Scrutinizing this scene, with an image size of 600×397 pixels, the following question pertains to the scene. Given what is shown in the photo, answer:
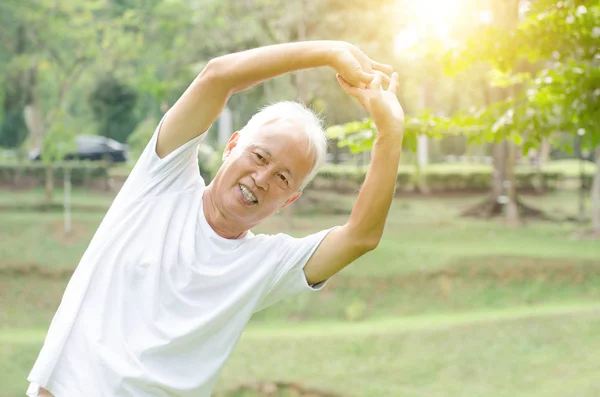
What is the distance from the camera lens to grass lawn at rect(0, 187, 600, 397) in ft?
27.5

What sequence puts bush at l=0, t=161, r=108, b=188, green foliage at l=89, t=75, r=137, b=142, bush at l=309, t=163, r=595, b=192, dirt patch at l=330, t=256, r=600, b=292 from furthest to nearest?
green foliage at l=89, t=75, r=137, b=142
bush at l=309, t=163, r=595, b=192
bush at l=0, t=161, r=108, b=188
dirt patch at l=330, t=256, r=600, b=292

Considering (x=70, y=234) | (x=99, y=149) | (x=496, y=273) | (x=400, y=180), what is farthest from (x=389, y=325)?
(x=99, y=149)

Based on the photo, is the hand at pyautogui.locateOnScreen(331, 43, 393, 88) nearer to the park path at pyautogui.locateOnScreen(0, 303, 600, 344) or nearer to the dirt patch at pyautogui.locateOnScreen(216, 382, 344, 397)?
the dirt patch at pyautogui.locateOnScreen(216, 382, 344, 397)

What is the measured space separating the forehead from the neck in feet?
0.50

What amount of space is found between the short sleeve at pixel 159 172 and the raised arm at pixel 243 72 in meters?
0.02

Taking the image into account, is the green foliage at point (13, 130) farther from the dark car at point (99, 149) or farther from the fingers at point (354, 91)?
the fingers at point (354, 91)

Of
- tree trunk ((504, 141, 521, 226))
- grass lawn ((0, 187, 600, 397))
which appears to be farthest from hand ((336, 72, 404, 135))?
tree trunk ((504, 141, 521, 226))

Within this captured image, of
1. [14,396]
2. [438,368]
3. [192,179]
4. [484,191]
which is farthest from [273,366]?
[484,191]

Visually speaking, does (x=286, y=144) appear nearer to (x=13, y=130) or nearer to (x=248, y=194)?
(x=248, y=194)

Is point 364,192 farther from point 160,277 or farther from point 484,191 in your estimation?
point 484,191

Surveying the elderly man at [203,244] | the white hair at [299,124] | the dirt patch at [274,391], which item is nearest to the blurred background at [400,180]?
the dirt patch at [274,391]

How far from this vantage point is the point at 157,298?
1595 millimetres

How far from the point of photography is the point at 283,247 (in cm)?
169

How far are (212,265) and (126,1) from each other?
20.2 m
